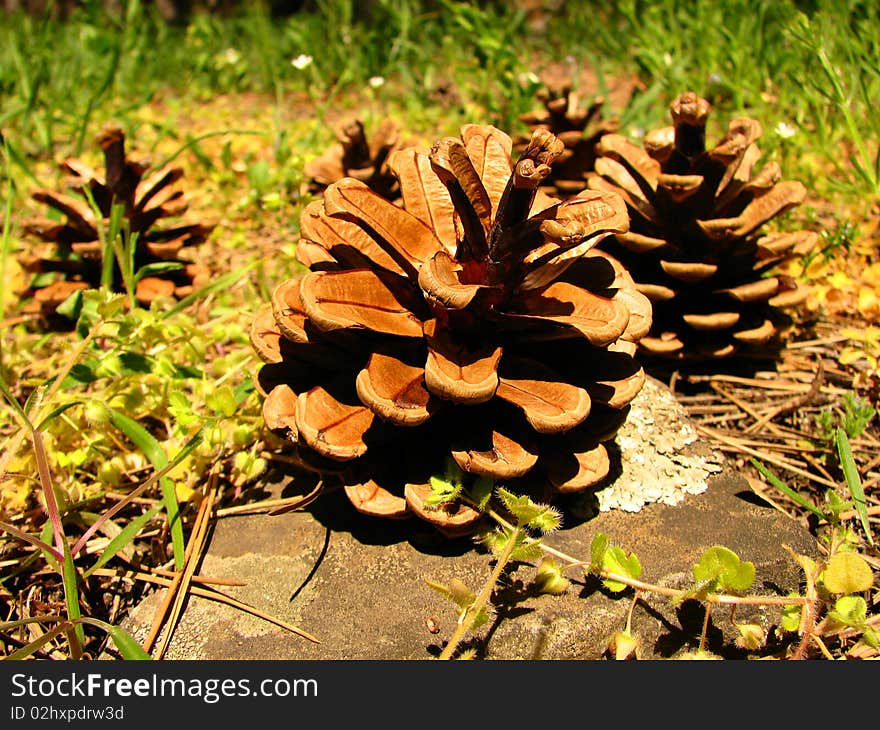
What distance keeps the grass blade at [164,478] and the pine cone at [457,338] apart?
0.27 metres

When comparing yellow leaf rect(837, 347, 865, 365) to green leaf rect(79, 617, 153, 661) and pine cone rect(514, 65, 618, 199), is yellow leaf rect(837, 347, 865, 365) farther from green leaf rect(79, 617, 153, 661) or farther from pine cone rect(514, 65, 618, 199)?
green leaf rect(79, 617, 153, 661)

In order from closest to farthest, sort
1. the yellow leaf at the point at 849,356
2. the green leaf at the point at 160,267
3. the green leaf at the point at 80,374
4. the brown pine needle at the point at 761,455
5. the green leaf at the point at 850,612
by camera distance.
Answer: the green leaf at the point at 850,612 → the brown pine needle at the point at 761,455 → the green leaf at the point at 80,374 → the yellow leaf at the point at 849,356 → the green leaf at the point at 160,267

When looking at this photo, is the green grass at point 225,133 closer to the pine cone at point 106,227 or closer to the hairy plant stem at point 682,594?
the pine cone at point 106,227

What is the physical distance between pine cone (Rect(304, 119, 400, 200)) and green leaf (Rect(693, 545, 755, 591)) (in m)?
1.62

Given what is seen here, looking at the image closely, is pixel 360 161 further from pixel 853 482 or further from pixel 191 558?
pixel 853 482

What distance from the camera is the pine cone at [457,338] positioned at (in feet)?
4.50

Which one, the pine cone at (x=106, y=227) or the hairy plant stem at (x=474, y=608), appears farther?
the pine cone at (x=106, y=227)

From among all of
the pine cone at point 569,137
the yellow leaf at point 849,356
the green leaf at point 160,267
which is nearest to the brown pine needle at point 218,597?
the green leaf at point 160,267

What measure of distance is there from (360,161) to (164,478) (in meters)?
1.38

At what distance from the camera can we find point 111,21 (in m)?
5.62

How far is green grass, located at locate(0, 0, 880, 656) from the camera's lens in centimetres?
167

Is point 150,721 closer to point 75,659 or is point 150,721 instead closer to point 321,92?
point 75,659

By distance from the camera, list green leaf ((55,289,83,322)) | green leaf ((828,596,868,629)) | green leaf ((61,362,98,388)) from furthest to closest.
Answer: green leaf ((55,289,83,322)) < green leaf ((61,362,98,388)) < green leaf ((828,596,868,629))

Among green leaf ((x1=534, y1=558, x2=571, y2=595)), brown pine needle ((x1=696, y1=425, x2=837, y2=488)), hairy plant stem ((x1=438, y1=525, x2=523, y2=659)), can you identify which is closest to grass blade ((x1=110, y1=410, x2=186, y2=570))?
hairy plant stem ((x1=438, y1=525, x2=523, y2=659))
